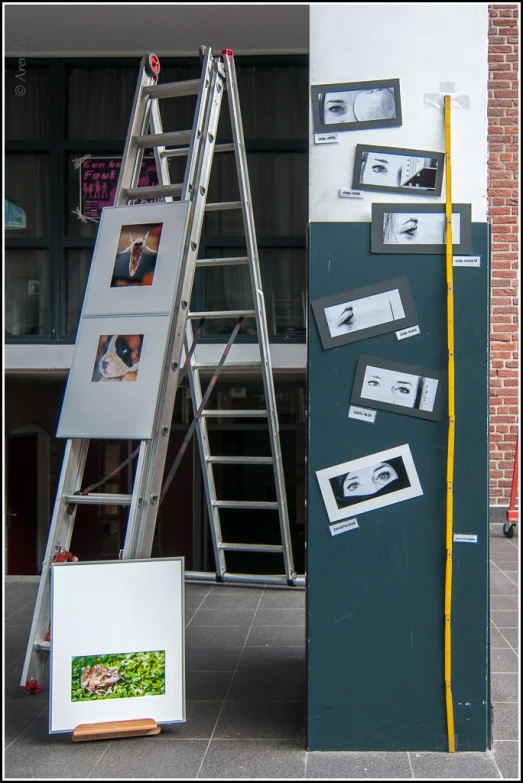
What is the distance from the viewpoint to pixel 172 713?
3.78 metres

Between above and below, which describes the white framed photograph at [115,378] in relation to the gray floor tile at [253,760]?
above

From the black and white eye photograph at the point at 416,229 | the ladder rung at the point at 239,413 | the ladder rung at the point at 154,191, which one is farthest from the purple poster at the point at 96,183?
the black and white eye photograph at the point at 416,229

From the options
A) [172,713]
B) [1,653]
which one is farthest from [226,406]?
[172,713]

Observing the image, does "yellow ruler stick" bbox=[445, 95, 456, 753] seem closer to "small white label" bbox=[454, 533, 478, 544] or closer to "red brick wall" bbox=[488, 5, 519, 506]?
"small white label" bbox=[454, 533, 478, 544]

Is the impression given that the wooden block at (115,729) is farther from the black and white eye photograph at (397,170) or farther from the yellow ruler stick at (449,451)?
the black and white eye photograph at (397,170)

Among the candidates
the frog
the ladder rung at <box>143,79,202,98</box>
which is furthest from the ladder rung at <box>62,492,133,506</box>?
the ladder rung at <box>143,79,202,98</box>

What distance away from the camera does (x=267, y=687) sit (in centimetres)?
→ 445

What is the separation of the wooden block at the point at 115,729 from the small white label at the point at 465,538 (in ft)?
5.20

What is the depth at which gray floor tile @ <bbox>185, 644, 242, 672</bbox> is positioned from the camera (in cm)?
480

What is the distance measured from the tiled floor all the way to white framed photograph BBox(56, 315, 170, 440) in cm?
138

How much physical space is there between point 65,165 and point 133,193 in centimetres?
409

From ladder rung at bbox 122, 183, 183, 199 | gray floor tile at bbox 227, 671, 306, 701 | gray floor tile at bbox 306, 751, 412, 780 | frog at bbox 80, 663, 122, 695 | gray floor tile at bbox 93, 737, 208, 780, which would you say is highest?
ladder rung at bbox 122, 183, 183, 199

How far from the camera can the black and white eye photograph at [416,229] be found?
11.9 ft

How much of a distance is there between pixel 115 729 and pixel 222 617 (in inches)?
85.9
